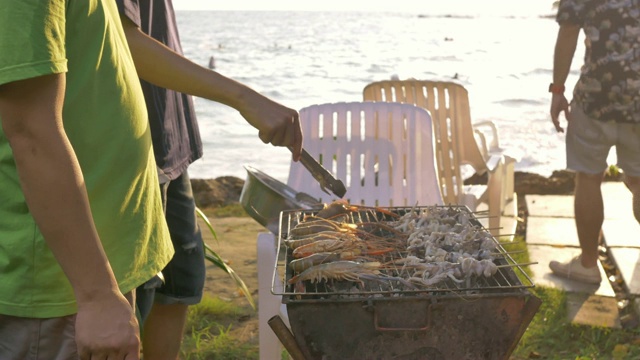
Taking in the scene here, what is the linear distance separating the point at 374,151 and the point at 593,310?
5.56 ft

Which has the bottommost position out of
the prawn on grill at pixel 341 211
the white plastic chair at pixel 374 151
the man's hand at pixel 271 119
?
the white plastic chair at pixel 374 151

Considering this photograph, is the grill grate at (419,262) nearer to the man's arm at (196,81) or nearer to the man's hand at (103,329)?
the man's arm at (196,81)

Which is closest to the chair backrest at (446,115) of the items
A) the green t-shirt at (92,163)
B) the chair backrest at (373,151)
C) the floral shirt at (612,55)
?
the chair backrest at (373,151)

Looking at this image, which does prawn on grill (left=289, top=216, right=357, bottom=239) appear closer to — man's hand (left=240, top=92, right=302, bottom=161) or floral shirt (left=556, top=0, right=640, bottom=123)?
man's hand (left=240, top=92, right=302, bottom=161)

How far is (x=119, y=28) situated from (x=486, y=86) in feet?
81.0

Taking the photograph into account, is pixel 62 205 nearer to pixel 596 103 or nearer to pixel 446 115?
pixel 596 103

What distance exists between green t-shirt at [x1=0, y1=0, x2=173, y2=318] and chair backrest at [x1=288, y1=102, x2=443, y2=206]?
2.80 meters

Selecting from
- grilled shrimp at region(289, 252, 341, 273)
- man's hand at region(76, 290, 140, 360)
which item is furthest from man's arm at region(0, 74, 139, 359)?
grilled shrimp at region(289, 252, 341, 273)

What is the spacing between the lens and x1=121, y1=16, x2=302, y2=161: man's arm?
106 inches

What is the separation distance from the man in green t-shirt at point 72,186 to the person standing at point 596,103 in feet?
12.0

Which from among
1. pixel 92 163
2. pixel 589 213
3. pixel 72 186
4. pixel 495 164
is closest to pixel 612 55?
pixel 589 213

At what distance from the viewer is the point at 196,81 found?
9.01 feet

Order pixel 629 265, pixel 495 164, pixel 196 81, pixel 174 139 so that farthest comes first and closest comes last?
pixel 495 164, pixel 629 265, pixel 174 139, pixel 196 81

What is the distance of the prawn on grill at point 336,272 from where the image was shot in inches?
108
